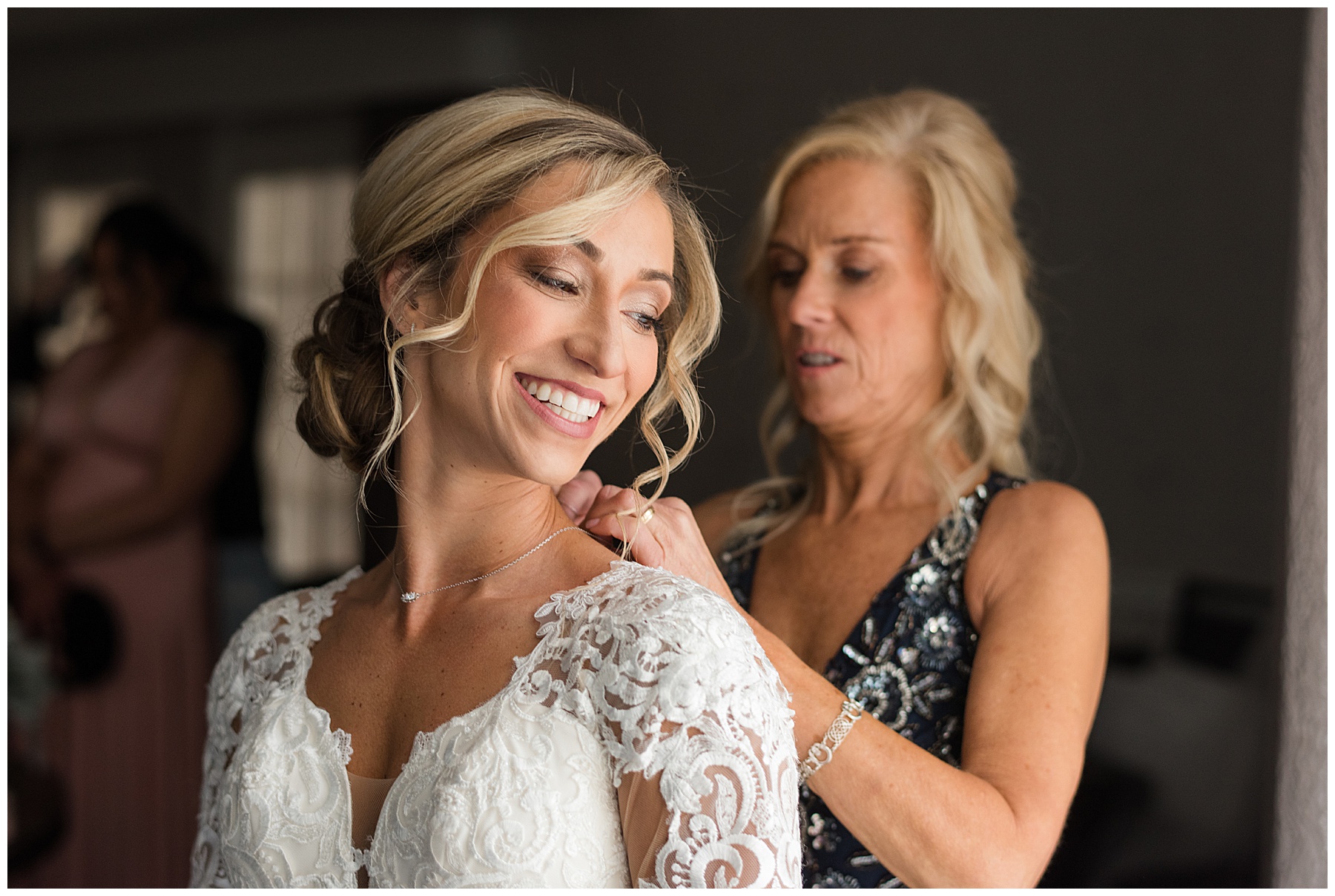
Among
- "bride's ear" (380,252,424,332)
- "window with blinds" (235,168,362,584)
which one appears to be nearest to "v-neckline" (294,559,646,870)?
"bride's ear" (380,252,424,332)

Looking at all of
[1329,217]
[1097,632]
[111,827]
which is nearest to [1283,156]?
[1329,217]

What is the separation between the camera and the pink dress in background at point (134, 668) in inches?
131

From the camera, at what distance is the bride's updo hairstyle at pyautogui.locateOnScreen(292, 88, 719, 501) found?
1.14m

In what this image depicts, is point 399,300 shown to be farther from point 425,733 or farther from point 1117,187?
point 1117,187

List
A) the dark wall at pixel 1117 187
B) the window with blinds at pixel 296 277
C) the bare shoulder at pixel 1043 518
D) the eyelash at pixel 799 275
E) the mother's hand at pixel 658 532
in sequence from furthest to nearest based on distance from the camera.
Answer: the window with blinds at pixel 296 277
the dark wall at pixel 1117 187
the eyelash at pixel 799 275
the bare shoulder at pixel 1043 518
the mother's hand at pixel 658 532

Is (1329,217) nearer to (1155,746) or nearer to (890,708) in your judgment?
(890,708)

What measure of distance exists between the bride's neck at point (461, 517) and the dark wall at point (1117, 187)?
4.21ft

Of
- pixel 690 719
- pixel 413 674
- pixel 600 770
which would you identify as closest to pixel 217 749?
pixel 413 674

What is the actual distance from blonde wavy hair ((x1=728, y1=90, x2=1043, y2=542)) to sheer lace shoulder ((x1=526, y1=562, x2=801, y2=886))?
0.66 metres

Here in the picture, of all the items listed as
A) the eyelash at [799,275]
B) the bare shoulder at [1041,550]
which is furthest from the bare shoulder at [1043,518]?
Result: the eyelash at [799,275]

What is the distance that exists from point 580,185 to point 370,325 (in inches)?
13.2

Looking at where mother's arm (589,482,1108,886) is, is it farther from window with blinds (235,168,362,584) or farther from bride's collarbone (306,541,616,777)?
window with blinds (235,168,362,584)

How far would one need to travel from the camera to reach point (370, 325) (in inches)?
51.5

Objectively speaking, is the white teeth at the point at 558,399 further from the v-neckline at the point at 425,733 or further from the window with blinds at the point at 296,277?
the window with blinds at the point at 296,277
